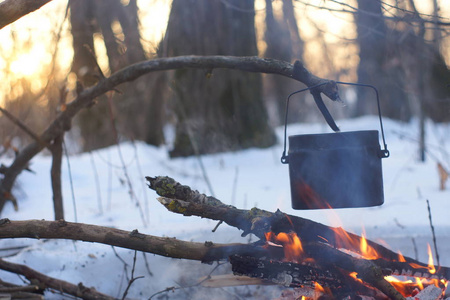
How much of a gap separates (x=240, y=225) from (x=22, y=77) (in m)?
4.07

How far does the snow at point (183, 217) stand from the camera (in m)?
2.67

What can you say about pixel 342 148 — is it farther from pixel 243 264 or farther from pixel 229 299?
A: pixel 229 299

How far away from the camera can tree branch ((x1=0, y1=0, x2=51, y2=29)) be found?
1841 mm

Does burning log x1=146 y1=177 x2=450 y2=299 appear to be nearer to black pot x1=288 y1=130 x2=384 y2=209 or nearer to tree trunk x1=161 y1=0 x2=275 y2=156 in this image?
black pot x1=288 y1=130 x2=384 y2=209

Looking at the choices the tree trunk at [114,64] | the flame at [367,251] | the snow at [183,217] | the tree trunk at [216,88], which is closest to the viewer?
the flame at [367,251]

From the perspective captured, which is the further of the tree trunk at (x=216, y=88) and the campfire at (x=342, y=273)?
the tree trunk at (x=216, y=88)

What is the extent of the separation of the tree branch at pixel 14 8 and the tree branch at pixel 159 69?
0.77m

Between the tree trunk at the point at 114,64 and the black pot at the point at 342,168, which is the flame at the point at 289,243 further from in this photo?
the tree trunk at the point at 114,64

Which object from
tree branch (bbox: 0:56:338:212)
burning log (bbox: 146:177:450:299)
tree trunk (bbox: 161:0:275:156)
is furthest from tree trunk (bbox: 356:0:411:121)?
burning log (bbox: 146:177:450:299)

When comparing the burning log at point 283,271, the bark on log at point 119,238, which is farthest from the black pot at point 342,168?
the bark on log at point 119,238

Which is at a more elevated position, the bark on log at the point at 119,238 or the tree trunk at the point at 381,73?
the tree trunk at the point at 381,73

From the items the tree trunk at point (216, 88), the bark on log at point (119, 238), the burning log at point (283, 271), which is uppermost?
the tree trunk at point (216, 88)

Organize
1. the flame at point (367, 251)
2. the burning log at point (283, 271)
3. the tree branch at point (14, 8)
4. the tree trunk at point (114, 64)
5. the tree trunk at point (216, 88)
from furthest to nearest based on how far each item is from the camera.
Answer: the tree trunk at point (216, 88) < the tree trunk at point (114, 64) < the flame at point (367, 251) < the burning log at point (283, 271) < the tree branch at point (14, 8)

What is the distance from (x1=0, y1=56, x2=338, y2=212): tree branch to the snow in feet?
1.59
